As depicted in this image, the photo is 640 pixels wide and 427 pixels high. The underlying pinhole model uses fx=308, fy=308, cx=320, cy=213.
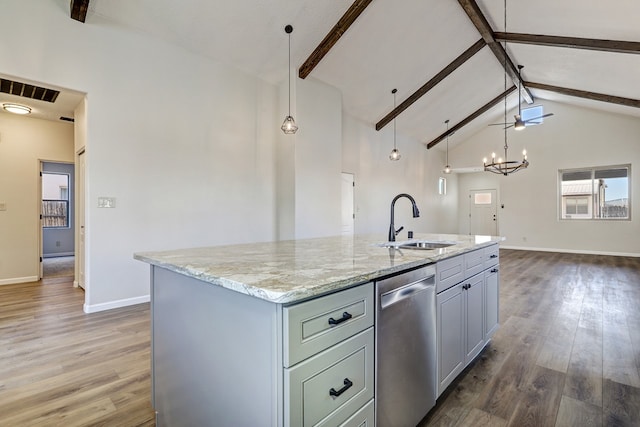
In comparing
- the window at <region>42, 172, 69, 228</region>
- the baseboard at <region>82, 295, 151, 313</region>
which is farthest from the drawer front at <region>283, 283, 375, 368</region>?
the window at <region>42, 172, 69, 228</region>

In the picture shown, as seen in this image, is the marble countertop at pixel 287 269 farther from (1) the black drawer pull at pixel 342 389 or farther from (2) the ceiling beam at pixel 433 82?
(2) the ceiling beam at pixel 433 82

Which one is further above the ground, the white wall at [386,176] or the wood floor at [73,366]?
Result: the white wall at [386,176]

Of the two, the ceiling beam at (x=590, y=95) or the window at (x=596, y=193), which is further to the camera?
the window at (x=596, y=193)

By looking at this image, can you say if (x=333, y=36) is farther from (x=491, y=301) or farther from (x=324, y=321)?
(x=324, y=321)

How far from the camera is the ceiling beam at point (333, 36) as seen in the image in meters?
3.97

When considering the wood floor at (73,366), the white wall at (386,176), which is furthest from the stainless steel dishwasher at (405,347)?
the white wall at (386,176)

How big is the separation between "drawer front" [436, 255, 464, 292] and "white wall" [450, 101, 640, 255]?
8630 millimetres

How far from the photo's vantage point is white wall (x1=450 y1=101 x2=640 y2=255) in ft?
24.8

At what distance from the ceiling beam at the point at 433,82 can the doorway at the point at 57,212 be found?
26.0 ft

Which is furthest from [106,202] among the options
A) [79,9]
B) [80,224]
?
[79,9]

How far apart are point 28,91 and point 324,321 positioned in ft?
15.5

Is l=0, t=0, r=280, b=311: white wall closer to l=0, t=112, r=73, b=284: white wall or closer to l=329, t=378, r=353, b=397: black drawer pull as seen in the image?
l=0, t=112, r=73, b=284: white wall

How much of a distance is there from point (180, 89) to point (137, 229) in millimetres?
1879

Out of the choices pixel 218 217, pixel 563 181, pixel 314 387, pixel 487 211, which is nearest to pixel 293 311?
pixel 314 387
